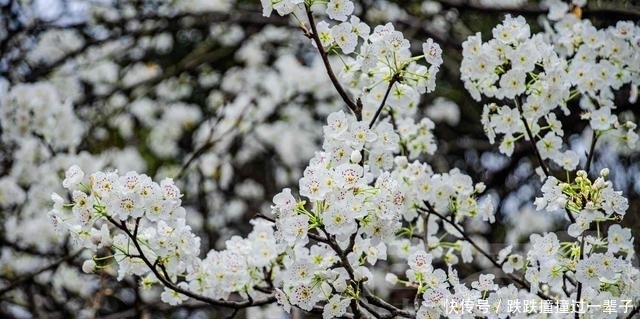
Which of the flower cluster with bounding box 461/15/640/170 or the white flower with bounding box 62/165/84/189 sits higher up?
the white flower with bounding box 62/165/84/189

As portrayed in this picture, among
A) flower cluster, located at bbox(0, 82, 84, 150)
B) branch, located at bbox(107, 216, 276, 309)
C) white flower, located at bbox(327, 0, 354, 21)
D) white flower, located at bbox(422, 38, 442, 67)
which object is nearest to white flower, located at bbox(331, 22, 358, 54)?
white flower, located at bbox(327, 0, 354, 21)

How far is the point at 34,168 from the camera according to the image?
3.97 metres

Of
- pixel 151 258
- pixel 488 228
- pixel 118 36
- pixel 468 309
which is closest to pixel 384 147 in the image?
pixel 468 309

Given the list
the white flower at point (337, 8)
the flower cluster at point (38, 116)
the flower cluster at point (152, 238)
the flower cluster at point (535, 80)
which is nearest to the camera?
the flower cluster at point (152, 238)

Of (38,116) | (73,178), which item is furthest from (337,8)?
(38,116)

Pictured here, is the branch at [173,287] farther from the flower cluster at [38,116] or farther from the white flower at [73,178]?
the flower cluster at [38,116]

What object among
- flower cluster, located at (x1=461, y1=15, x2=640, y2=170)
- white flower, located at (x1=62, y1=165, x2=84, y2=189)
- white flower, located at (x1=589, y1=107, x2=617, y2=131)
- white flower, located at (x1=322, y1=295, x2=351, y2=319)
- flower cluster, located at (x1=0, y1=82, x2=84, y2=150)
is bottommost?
white flower, located at (x1=322, y1=295, x2=351, y2=319)

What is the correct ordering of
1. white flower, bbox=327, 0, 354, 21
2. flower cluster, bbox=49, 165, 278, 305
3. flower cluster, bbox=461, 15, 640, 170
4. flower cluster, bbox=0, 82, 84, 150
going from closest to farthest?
flower cluster, bbox=49, 165, 278, 305, white flower, bbox=327, 0, 354, 21, flower cluster, bbox=461, 15, 640, 170, flower cluster, bbox=0, 82, 84, 150

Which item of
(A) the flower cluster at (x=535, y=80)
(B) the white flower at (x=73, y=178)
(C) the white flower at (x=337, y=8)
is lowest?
(A) the flower cluster at (x=535, y=80)

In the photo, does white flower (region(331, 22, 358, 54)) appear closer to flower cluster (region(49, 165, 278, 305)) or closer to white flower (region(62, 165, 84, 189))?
flower cluster (region(49, 165, 278, 305))

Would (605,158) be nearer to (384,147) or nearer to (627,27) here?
(627,27)

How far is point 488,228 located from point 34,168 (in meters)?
2.88

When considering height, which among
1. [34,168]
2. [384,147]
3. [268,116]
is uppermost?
[268,116]

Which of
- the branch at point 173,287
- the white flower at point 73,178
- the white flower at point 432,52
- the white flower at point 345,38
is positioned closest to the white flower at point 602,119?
the white flower at point 432,52
